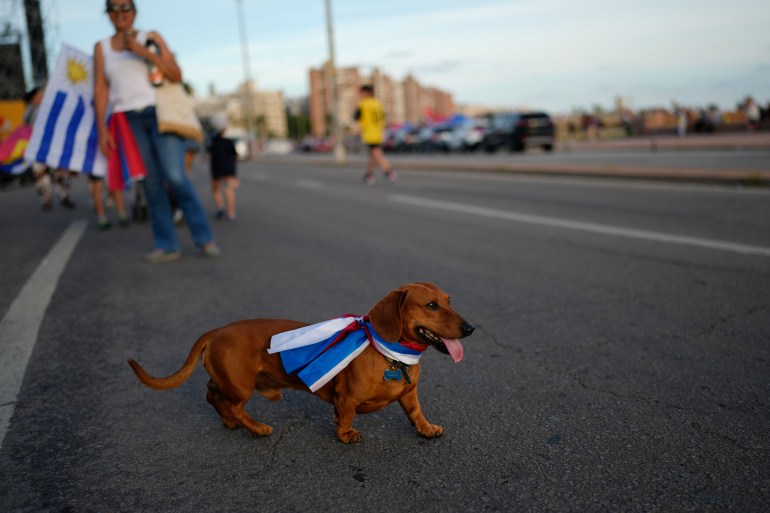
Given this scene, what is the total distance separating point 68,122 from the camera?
702 centimetres

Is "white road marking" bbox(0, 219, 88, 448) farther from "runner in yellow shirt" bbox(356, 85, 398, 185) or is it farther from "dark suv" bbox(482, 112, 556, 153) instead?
"dark suv" bbox(482, 112, 556, 153)

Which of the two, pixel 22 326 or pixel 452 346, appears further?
pixel 22 326

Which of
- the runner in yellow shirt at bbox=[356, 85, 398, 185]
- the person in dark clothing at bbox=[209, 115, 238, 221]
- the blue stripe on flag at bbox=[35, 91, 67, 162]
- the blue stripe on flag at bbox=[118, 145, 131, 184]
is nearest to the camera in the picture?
the blue stripe on flag at bbox=[118, 145, 131, 184]

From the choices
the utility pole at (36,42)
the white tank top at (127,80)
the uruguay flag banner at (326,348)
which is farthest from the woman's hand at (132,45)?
the utility pole at (36,42)

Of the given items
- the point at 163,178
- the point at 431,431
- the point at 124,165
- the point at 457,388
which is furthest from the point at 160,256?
the point at 431,431

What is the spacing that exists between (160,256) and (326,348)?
4.28 metres

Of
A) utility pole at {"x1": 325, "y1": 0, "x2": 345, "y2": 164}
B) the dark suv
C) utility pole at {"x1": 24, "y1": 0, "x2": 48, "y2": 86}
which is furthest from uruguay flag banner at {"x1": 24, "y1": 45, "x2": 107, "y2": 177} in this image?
utility pole at {"x1": 24, "y1": 0, "x2": 48, "y2": 86}

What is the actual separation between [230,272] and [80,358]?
220cm

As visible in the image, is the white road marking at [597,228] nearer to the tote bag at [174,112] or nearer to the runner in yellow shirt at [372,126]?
the tote bag at [174,112]

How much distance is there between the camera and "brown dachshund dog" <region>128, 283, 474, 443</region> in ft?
8.09

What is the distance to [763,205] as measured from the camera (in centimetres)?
831

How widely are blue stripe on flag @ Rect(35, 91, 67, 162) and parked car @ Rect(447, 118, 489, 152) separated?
1055 inches

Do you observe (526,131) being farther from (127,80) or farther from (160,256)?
(127,80)

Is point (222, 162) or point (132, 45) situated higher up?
point (132, 45)
